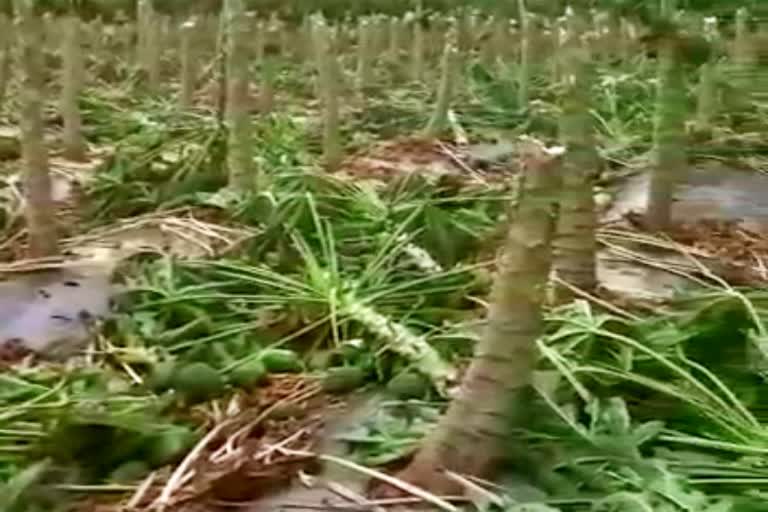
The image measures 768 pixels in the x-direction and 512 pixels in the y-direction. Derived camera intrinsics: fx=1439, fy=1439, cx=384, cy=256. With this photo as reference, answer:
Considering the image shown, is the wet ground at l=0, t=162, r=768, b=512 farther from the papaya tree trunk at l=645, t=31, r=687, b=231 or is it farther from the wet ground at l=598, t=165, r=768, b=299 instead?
the papaya tree trunk at l=645, t=31, r=687, b=231

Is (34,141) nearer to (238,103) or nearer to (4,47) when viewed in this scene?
(238,103)

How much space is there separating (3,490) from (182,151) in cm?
368

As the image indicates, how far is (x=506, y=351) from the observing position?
Answer: 238cm

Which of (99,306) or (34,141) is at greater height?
(34,141)

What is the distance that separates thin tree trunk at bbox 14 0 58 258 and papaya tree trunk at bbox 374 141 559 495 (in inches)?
83.0

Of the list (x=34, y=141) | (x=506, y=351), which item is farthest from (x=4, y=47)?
(x=506, y=351)

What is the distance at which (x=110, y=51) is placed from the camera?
12625 millimetres

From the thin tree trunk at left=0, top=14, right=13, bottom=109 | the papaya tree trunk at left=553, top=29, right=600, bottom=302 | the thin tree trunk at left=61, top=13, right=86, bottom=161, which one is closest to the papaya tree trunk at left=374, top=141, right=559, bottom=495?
the papaya tree trunk at left=553, top=29, right=600, bottom=302

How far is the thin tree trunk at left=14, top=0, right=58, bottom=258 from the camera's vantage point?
4.09 m

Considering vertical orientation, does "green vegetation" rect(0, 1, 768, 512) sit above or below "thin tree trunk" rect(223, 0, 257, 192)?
below

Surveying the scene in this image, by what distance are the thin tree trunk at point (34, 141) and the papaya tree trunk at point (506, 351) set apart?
2.11 metres

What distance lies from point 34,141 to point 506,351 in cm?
223

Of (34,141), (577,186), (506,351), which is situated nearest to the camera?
(506,351)

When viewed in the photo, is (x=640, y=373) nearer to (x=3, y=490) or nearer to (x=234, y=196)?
(x=3, y=490)
